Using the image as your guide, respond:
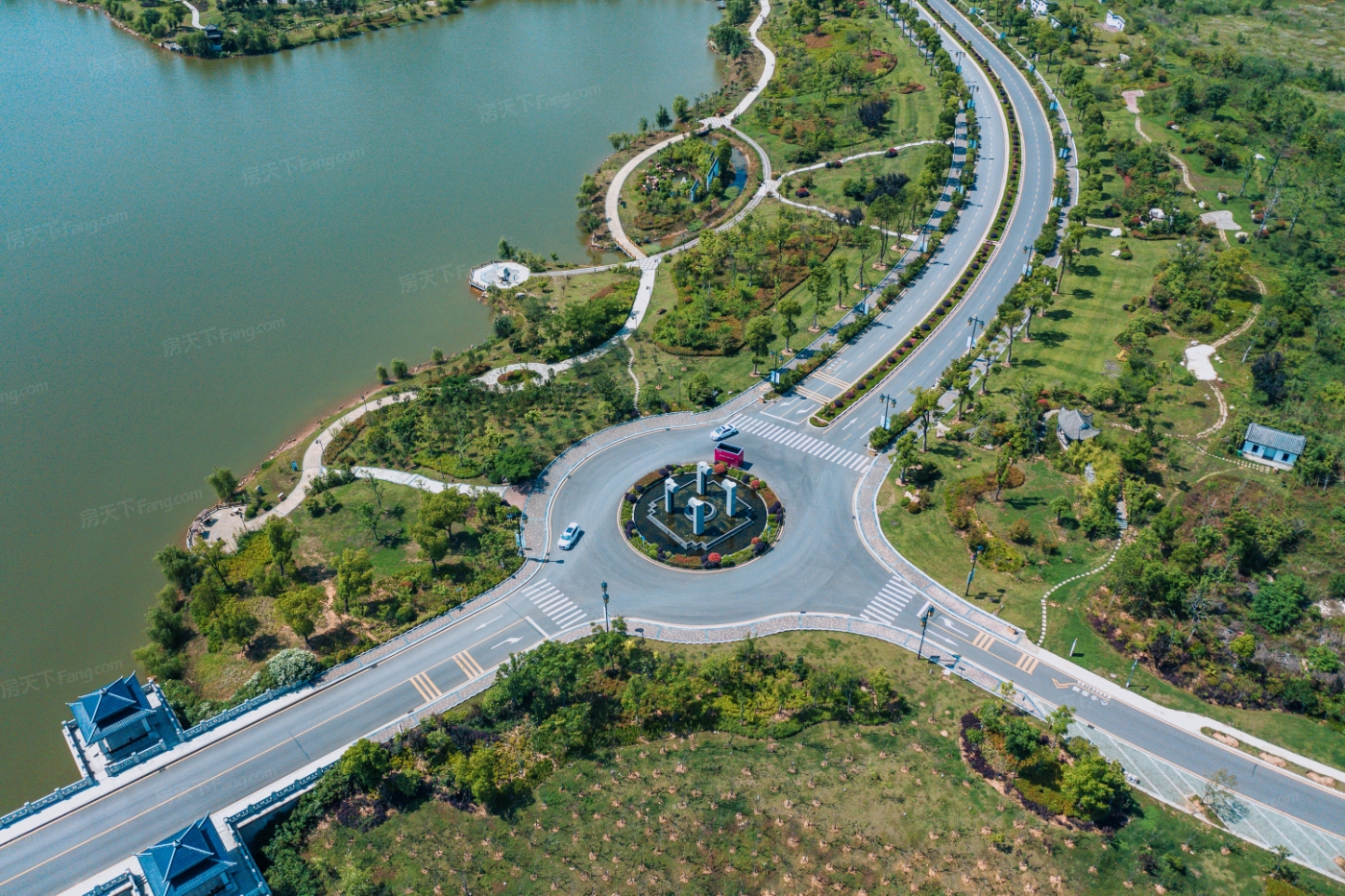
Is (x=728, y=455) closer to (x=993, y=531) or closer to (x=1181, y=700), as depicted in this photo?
(x=993, y=531)

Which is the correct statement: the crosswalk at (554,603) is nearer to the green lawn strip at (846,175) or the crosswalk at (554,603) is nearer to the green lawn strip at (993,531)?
the green lawn strip at (993,531)

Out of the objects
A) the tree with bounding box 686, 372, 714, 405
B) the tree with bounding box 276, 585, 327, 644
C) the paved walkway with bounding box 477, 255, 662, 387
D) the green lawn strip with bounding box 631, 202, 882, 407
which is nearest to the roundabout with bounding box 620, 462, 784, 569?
the tree with bounding box 686, 372, 714, 405

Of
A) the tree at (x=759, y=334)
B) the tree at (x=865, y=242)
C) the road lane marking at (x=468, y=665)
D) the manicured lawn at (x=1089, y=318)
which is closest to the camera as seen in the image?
the road lane marking at (x=468, y=665)

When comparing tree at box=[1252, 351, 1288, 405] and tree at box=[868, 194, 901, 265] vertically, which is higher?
tree at box=[868, 194, 901, 265]

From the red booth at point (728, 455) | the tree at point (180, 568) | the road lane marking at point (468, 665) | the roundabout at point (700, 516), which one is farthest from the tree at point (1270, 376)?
the tree at point (180, 568)

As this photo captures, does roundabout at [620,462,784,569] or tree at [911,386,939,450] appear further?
tree at [911,386,939,450]

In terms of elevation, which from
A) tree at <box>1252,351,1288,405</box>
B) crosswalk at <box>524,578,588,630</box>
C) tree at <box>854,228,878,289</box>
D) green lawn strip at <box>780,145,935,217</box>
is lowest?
crosswalk at <box>524,578,588,630</box>

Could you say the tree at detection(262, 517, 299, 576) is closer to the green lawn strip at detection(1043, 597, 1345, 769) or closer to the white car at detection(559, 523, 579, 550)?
the white car at detection(559, 523, 579, 550)
